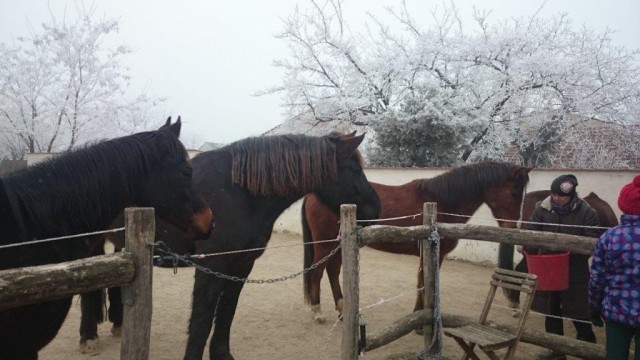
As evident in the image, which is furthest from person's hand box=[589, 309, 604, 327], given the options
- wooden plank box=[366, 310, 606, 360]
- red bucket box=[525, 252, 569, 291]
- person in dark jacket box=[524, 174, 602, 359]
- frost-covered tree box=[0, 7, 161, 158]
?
frost-covered tree box=[0, 7, 161, 158]

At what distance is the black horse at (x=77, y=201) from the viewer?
1.94m

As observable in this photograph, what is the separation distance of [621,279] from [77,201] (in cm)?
319

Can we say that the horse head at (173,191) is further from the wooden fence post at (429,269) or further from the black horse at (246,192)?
the wooden fence post at (429,269)

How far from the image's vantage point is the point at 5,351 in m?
1.94

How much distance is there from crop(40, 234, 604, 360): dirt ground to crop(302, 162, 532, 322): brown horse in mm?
513

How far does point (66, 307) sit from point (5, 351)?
0.30m

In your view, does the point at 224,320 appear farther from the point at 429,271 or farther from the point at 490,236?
the point at 490,236

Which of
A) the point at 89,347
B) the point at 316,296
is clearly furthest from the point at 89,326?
the point at 316,296

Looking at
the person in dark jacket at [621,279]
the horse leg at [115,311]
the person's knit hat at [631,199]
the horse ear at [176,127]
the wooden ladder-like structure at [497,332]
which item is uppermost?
the horse ear at [176,127]

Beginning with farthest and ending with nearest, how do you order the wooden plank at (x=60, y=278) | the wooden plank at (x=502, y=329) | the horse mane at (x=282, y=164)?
1. the horse mane at (x=282, y=164)
2. the wooden plank at (x=502, y=329)
3. the wooden plank at (x=60, y=278)

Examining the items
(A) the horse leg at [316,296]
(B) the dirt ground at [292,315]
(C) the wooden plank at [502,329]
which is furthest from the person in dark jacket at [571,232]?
(A) the horse leg at [316,296]

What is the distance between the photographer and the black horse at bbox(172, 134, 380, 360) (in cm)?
307

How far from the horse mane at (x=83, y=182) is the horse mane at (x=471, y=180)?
380 centimetres

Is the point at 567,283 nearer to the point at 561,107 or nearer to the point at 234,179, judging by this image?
the point at 234,179
